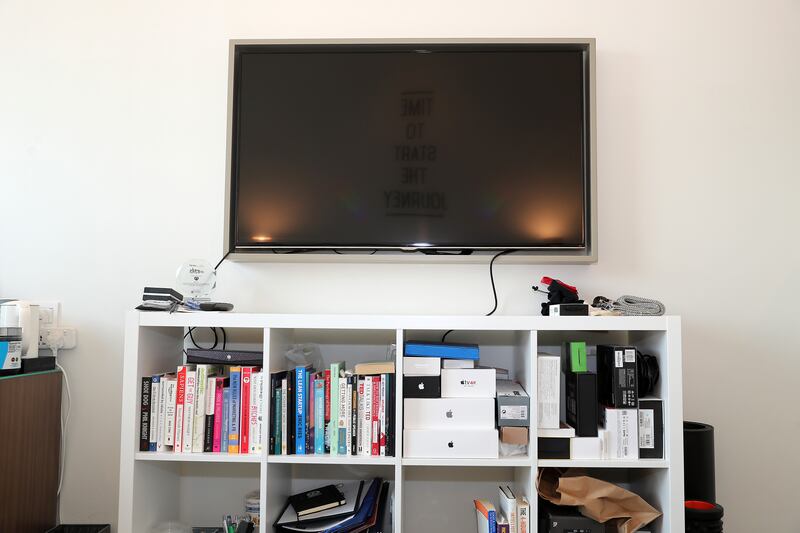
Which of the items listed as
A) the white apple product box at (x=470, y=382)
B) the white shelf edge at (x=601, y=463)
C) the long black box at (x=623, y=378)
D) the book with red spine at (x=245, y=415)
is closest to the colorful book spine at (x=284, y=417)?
the book with red spine at (x=245, y=415)

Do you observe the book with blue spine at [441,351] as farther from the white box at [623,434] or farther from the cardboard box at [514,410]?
the white box at [623,434]

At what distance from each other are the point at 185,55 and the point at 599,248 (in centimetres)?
168

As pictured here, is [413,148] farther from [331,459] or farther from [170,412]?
[170,412]

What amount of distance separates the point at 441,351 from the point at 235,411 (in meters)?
0.65

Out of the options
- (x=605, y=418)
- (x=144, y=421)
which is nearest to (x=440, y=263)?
(x=605, y=418)

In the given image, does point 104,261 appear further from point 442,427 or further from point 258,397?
point 442,427

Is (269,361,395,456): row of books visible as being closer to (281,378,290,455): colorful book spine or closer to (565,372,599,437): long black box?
(281,378,290,455): colorful book spine

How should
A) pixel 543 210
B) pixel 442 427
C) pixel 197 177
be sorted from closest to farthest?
pixel 442 427
pixel 543 210
pixel 197 177

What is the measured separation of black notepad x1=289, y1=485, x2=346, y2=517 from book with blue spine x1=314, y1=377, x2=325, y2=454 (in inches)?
8.3

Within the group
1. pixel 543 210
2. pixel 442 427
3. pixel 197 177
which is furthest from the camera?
pixel 197 177

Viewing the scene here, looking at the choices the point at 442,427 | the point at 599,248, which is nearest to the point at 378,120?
the point at 599,248

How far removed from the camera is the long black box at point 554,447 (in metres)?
1.71

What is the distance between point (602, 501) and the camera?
169cm

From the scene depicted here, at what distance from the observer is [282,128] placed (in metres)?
2.05
